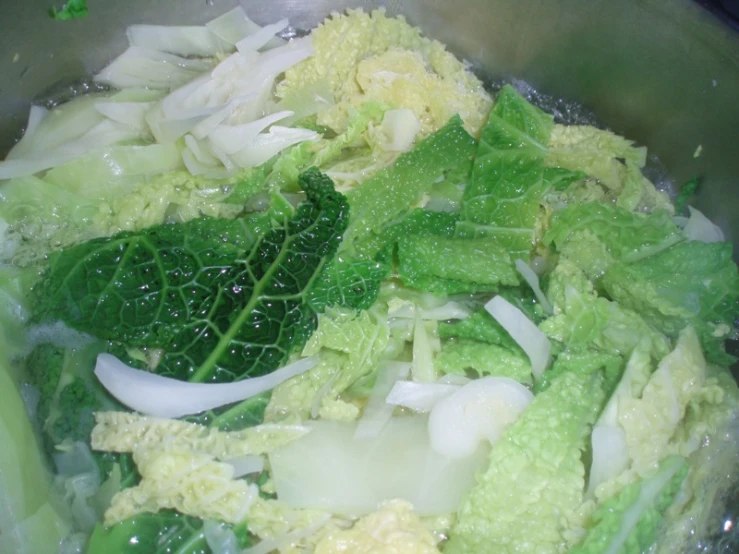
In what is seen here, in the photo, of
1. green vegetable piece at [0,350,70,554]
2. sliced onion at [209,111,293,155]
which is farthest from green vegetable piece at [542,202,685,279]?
green vegetable piece at [0,350,70,554]

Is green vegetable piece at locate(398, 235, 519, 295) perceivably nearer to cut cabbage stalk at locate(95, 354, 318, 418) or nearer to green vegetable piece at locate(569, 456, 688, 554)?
cut cabbage stalk at locate(95, 354, 318, 418)

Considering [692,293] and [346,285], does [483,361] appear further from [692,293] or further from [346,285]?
[692,293]

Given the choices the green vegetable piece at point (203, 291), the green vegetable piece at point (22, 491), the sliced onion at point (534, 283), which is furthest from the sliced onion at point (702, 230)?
the green vegetable piece at point (22, 491)

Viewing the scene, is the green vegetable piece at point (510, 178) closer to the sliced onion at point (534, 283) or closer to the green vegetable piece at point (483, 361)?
the sliced onion at point (534, 283)

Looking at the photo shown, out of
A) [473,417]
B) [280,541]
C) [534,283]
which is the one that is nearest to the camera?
[280,541]

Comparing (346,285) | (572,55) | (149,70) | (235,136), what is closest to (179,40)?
(149,70)

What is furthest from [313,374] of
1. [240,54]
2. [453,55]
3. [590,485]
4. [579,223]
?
[453,55]
